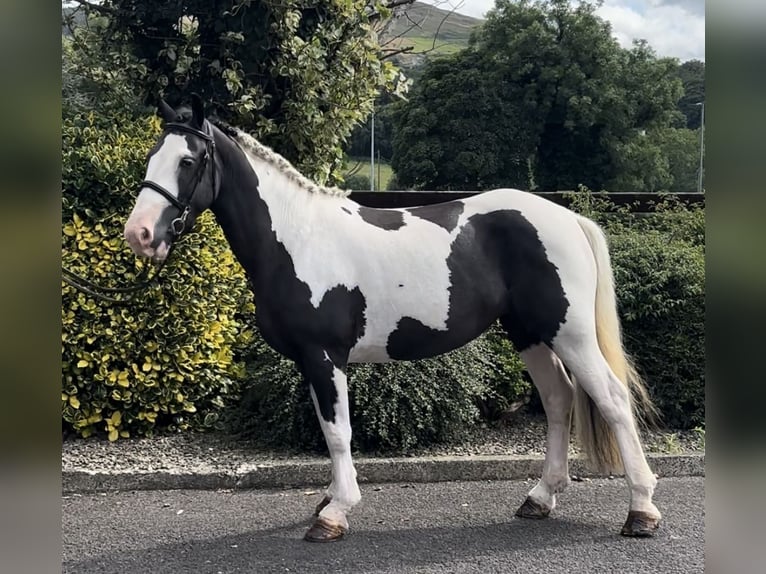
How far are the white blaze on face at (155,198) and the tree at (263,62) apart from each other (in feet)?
8.07

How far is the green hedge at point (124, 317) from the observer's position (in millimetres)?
4492

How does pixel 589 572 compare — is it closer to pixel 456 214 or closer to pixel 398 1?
pixel 456 214

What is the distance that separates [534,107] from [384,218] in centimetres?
2988

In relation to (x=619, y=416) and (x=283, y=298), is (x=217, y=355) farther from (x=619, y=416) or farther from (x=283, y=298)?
(x=619, y=416)

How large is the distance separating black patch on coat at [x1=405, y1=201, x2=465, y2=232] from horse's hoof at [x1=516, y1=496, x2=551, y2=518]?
63.6 inches

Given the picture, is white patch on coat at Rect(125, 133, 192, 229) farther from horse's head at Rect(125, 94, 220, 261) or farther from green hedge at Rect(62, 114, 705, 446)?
green hedge at Rect(62, 114, 705, 446)

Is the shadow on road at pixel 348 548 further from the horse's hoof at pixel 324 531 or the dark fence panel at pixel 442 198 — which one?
the dark fence panel at pixel 442 198

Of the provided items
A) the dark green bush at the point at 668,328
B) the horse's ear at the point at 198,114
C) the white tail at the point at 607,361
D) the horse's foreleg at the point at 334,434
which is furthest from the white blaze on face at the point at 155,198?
the dark green bush at the point at 668,328

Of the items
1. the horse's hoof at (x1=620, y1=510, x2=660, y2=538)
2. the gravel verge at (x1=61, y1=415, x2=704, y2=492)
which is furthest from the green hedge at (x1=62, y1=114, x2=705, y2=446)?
the horse's hoof at (x1=620, y1=510, x2=660, y2=538)

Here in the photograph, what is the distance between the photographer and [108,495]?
4.03m

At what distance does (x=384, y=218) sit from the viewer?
3.48 meters

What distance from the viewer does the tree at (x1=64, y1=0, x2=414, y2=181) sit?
5.37m

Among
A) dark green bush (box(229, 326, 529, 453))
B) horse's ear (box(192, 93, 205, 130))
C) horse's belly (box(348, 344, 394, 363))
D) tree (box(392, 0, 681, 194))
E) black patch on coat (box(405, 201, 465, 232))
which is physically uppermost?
tree (box(392, 0, 681, 194))
